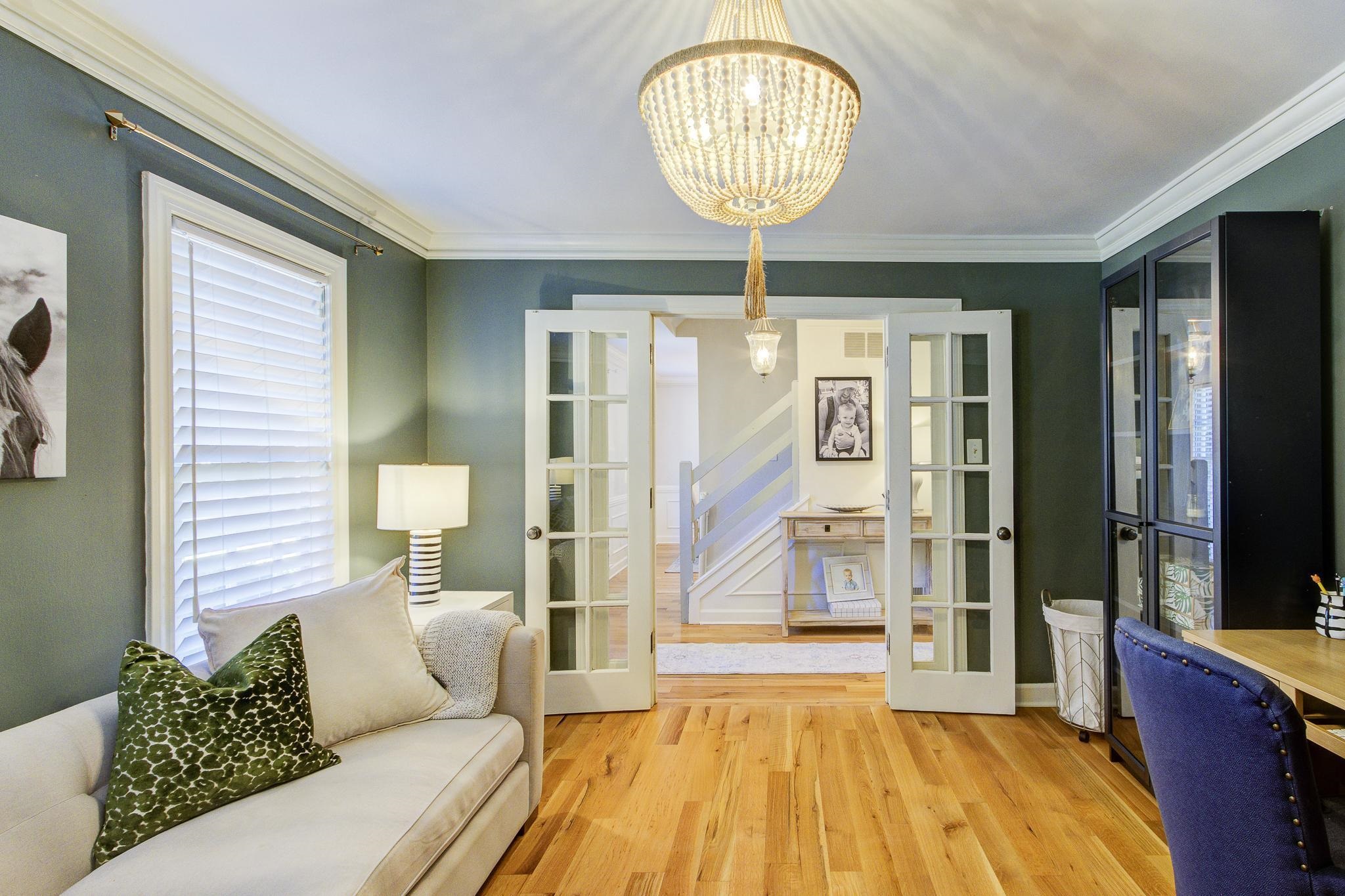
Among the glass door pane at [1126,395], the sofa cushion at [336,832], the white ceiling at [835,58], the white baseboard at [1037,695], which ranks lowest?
the white baseboard at [1037,695]

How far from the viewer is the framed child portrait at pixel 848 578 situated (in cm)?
511

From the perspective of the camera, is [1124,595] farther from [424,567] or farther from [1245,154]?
[424,567]

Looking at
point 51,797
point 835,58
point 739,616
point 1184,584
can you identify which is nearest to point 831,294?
point 835,58

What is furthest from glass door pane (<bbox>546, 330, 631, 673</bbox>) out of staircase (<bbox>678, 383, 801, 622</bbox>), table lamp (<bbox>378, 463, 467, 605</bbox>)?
staircase (<bbox>678, 383, 801, 622</bbox>)

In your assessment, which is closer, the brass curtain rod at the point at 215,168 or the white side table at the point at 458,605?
the brass curtain rod at the point at 215,168

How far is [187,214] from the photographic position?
2.12 metres

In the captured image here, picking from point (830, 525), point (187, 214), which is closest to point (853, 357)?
point (830, 525)

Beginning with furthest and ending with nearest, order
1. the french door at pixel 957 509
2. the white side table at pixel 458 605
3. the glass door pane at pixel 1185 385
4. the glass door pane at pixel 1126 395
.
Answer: the french door at pixel 957 509 < the glass door pane at pixel 1126 395 < the white side table at pixel 458 605 < the glass door pane at pixel 1185 385

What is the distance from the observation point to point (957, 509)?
3.58 metres

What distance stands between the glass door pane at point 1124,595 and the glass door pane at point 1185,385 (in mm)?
287

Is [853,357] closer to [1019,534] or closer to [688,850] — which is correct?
[1019,534]

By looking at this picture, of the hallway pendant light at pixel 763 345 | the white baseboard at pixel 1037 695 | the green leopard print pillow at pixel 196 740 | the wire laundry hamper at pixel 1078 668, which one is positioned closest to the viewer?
the green leopard print pillow at pixel 196 740

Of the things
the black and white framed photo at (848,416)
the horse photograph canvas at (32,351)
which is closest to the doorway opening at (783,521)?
the black and white framed photo at (848,416)

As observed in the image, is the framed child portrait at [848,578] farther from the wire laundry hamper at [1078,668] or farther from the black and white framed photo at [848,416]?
the wire laundry hamper at [1078,668]
